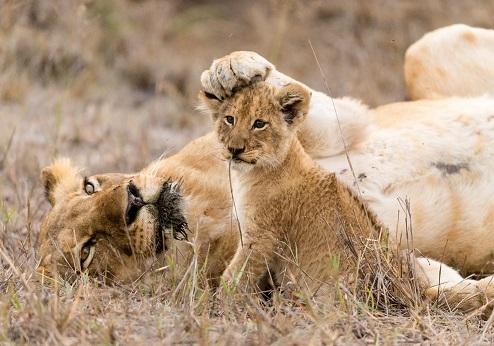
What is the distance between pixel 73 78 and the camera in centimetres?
784

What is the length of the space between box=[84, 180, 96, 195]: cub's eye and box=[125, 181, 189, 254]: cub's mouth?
16.5 inches

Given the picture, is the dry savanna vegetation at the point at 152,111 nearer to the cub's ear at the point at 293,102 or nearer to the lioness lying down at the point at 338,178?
the lioness lying down at the point at 338,178

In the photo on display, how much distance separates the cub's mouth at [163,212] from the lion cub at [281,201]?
274mm

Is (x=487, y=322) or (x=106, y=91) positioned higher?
(x=487, y=322)

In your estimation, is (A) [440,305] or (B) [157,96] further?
(B) [157,96]

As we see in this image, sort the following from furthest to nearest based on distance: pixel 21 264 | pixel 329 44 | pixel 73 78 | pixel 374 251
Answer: pixel 329 44 < pixel 73 78 < pixel 21 264 < pixel 374 251

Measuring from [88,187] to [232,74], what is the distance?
84 centimetres

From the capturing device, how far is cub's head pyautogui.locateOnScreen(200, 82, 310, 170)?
122 inches

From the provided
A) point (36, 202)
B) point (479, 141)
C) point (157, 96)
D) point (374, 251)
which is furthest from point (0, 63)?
point (374, 251)

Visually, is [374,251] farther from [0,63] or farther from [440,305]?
[0,63]

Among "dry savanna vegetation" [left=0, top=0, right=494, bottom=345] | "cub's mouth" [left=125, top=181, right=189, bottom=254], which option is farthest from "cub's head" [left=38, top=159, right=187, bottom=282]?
"dry savanna vegetation" [left=0, top=0, right=494, bottom=345]

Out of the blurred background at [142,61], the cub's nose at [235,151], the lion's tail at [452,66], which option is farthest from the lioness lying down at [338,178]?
the blurred background at [142,61]

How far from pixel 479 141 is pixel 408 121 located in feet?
1.12

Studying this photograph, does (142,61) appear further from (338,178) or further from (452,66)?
(338,178)
